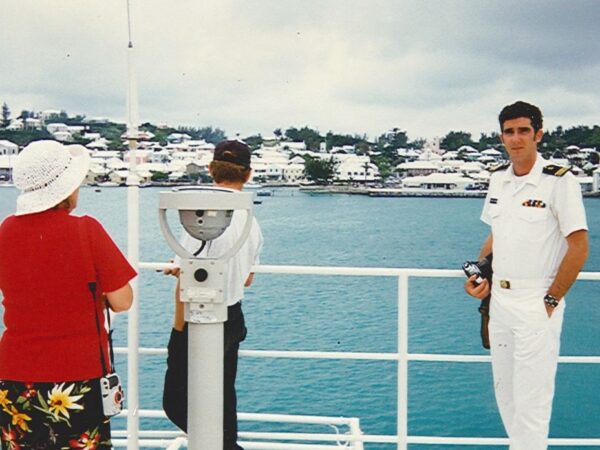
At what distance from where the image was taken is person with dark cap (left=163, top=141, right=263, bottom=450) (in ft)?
7.85

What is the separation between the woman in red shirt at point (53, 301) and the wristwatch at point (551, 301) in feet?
4.50

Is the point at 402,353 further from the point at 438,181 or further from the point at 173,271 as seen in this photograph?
the point at 438,181

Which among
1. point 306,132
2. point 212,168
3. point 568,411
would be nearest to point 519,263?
point 212,168

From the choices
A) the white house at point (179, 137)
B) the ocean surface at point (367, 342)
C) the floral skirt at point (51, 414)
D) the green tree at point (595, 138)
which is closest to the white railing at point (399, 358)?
the floral skirt at point (51, 414)

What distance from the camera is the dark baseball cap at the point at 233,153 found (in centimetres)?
244

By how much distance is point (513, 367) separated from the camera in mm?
2654

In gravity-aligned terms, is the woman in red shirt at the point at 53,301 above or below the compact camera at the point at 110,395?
above

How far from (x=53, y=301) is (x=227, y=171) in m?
0.71

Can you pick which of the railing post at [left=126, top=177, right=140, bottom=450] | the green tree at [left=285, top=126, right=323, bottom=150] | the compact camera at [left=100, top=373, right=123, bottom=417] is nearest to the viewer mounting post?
the compact camera at [left=100, top=373, right=123, bottom=417]

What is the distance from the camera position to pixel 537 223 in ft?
8.43

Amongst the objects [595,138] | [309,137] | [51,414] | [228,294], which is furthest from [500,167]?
[309,137]

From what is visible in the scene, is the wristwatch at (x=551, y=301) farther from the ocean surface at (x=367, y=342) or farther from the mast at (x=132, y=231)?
the ocean surface at (x=367, y=342)

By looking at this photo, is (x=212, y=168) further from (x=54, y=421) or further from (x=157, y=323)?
(x=157, y=323)

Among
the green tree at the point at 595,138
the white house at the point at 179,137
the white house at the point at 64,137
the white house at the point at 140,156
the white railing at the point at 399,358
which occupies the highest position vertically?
the green tree at the point at 595,138
